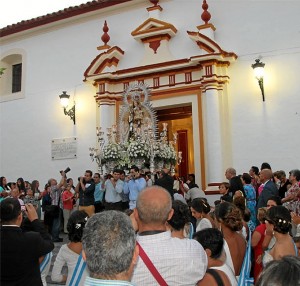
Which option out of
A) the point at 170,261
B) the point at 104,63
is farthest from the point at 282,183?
the point at 104,63

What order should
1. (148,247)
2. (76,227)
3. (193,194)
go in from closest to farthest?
(148,247)
(76,227)
(193,194)

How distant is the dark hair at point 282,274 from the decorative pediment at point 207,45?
9.96 m

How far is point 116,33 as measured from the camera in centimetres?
1338

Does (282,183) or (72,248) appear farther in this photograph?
(282,183)

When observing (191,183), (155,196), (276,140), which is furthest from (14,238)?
(276,140)

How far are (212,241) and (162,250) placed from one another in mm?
699

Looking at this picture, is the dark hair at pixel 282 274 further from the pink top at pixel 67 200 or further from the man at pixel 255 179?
the pink top at pixel 67 200

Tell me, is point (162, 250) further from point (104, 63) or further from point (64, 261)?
point (104, 63)

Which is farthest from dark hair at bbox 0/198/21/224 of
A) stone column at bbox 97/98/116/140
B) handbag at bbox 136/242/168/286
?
stone column at bbox 97/98/116/140

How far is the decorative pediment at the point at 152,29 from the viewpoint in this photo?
39.9ft

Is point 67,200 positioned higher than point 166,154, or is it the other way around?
point 166,154

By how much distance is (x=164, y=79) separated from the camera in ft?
40.5

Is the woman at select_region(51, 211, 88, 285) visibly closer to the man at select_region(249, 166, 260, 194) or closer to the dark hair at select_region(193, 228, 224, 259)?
the dark hair at select_region(193, 228, 224, 259)

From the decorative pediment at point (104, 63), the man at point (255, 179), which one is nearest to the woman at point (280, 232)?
the man at point (255, 179)
